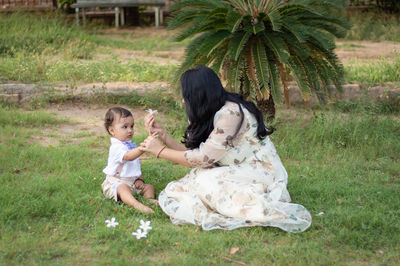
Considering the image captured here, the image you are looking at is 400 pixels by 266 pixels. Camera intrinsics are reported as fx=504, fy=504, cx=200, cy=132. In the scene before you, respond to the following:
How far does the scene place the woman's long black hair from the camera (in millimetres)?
3592

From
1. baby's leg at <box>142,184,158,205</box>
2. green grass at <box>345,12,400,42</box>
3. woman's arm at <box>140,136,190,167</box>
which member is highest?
green grass at <box>345,12,400,42</box>

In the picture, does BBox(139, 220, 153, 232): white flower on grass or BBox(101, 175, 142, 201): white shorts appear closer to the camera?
→ BBox(139, 220, 153, 232): white flower on grass

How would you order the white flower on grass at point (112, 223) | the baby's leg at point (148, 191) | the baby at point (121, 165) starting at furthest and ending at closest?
the baby's leg at point (148, 191)
the baby at point (121, 165)
the white flower on grass at point (112, 223)

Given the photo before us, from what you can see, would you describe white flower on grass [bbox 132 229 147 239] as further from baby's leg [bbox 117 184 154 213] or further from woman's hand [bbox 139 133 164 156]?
woman's hand [bbox 139 133 164 156]

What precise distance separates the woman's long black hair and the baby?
0.61m

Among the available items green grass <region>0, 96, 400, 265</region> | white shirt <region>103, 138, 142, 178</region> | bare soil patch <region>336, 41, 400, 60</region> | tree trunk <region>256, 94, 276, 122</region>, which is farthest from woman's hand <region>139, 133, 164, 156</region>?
bare soil patch <region>336, 41, 400, 60</region>

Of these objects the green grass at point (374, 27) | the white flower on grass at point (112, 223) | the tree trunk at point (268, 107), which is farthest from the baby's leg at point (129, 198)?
the green grass at point (374, 27)

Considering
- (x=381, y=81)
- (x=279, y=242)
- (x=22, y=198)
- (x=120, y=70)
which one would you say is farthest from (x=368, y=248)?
(x=120, y=70)

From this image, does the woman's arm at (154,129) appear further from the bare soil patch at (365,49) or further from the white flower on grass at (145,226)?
the bare soil patch at (365,49)

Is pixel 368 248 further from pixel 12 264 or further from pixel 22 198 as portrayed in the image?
pixel 22 198

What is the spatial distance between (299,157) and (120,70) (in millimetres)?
4036

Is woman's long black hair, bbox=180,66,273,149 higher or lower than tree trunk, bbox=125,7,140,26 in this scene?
higher

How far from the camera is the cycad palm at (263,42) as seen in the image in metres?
5.55

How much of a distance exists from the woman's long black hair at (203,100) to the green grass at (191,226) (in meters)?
0.72
